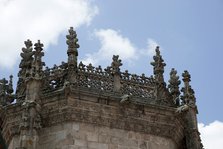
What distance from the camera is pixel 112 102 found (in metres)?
14.7

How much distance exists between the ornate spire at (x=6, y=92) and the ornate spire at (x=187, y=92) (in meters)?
4.94

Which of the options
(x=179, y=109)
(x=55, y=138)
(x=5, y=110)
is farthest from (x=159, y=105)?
(x=5, y=110)

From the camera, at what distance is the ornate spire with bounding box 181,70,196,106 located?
1535cm

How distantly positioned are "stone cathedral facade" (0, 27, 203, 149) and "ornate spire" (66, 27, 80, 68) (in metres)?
0.03

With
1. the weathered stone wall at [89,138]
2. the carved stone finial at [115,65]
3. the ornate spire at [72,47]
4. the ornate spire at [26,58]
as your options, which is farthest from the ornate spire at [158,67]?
the ornate spire at [26,58]

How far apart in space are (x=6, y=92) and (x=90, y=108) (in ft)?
9.30

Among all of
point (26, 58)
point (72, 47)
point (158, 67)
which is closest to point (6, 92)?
point (26, 58)

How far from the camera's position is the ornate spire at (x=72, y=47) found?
594 inches

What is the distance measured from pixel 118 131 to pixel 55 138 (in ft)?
5.66

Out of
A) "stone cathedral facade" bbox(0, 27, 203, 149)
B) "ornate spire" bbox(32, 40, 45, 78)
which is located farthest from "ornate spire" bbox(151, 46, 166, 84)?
"ornate spire" bbox(32, 40, 45, 78)

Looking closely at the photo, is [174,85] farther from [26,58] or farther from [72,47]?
[26,58]

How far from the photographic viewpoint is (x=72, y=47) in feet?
50.1

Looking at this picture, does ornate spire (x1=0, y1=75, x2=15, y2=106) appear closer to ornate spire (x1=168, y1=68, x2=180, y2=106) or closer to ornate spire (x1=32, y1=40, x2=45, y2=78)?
ornate spire (x1=32, y1=40, x2=45, y2=78)

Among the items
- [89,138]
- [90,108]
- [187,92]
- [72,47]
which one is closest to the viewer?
[89,138]
